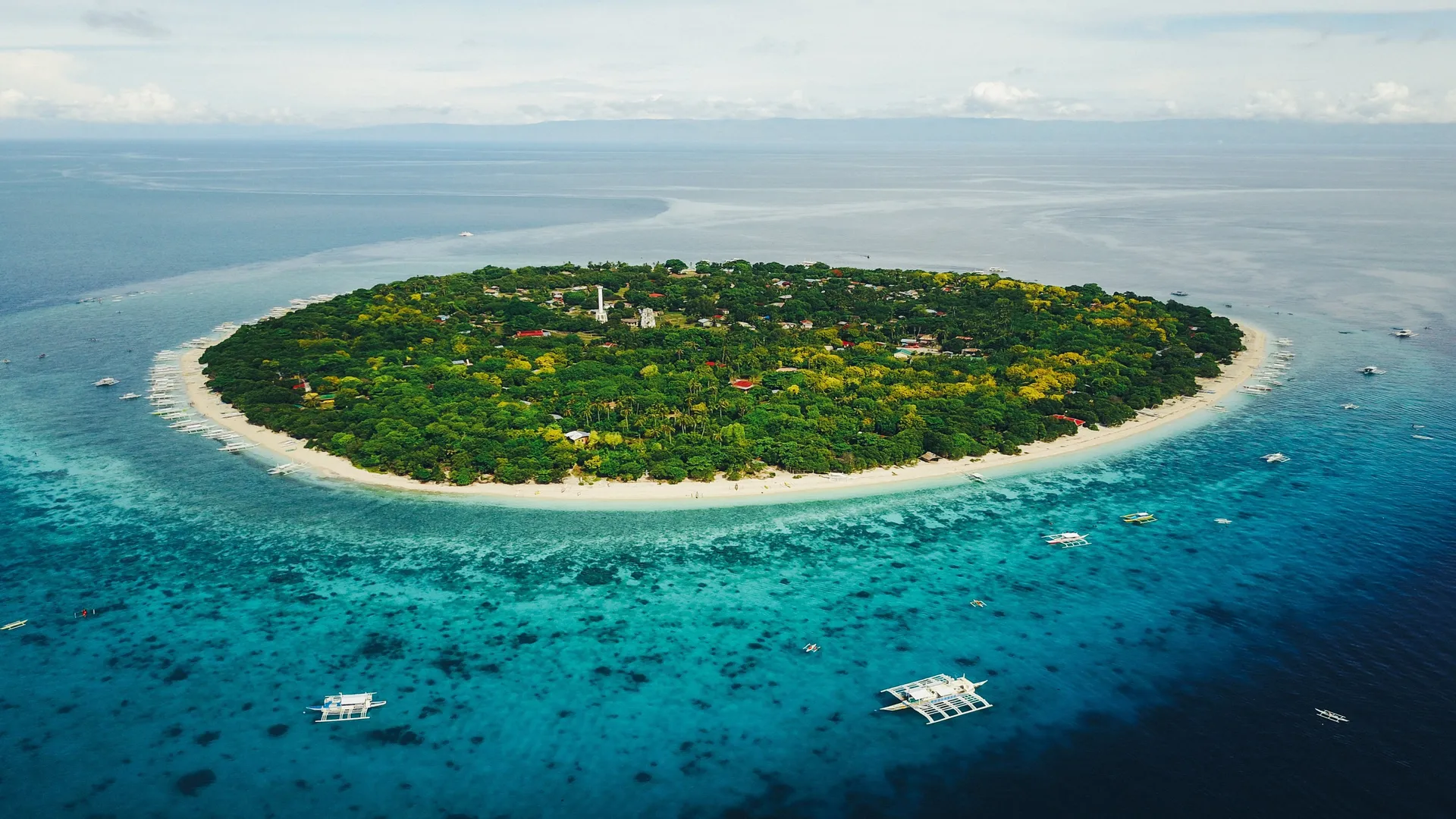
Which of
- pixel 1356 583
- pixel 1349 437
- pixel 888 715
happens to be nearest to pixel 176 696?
pixel 888 715

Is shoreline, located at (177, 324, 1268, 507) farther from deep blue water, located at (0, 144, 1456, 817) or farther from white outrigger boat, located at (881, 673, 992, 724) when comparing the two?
white outrigger boat, located at (881, 673, 992, 724)

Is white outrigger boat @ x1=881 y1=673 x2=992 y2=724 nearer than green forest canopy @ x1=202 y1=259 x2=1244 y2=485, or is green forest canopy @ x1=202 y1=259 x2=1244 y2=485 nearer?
white outrigger boat @ x1=881 y1=673 x2=992 y2=724

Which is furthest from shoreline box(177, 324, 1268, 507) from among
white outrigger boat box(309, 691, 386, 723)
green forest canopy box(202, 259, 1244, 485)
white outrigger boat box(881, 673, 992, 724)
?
white outrigger boat box(881, 673, 992, 724)

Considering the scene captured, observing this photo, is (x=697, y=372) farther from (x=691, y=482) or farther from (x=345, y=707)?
(x=345, y=707)

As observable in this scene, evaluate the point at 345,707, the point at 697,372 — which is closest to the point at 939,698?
the point at 345,707

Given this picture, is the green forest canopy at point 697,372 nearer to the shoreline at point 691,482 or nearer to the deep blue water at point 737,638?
the shoreline at point 691,482

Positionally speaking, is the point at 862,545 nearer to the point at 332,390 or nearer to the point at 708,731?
the point at 708,731

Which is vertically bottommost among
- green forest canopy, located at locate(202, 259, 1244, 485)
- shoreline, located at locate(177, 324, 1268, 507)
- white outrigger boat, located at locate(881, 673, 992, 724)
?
white outrigger boat, located at locate(881, 673, 992, 724)
